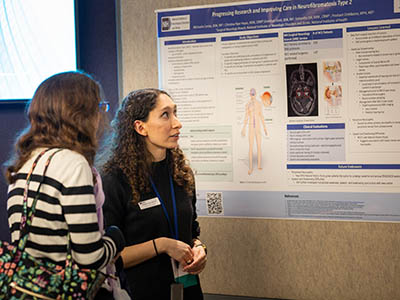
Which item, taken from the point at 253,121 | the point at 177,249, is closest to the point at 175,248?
the point at 177,249

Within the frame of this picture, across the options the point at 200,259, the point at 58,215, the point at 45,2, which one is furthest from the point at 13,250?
the point at 45,2

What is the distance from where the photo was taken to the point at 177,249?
1.69m

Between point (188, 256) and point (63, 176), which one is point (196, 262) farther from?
point (63, 176)

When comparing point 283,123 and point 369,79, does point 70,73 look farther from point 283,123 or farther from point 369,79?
point 369,79

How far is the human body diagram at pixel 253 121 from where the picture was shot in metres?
2.62

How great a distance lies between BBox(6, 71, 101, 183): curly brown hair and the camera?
4.09 feet

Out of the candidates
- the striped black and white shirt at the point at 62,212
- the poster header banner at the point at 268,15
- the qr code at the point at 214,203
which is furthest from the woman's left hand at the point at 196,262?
the poster header banner at the point at 268,15

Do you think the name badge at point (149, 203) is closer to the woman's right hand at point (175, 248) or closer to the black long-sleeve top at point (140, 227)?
the black long-sleeve top at point (140, 227)

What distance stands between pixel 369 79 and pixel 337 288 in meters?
1.32

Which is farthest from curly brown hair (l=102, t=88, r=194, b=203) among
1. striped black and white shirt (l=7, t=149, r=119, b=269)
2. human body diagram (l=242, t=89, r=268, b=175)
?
human body diagram (l=242, t=89, r=268, b=175)

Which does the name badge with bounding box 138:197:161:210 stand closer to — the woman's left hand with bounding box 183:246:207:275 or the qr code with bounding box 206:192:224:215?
the woman's left hand with bounding box 183:246:207:275

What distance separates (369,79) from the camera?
242cm

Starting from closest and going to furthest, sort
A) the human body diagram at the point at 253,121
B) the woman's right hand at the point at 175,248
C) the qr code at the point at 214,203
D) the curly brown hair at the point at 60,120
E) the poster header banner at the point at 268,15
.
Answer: the curly brown hair at the point at 60,120, the woman's right hand at the point at 175,248, the poster header banner at the point at 268,15, the human body diagram at the point at 253,121, the qr code at the point at 214,203

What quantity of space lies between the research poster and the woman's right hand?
103 cm
